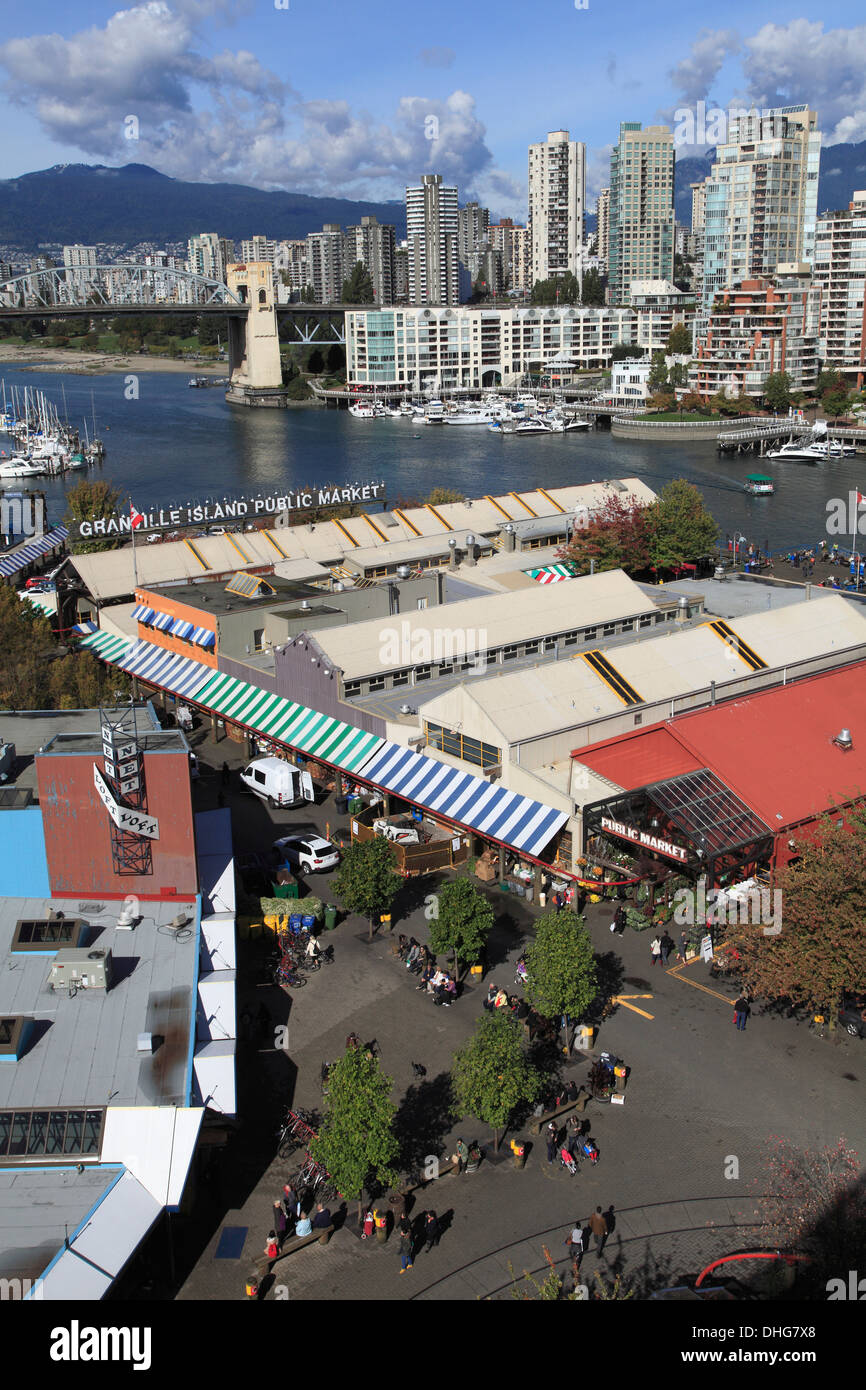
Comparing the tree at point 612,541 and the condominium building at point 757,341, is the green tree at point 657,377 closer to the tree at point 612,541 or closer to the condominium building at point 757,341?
the condominium building at point 757,341

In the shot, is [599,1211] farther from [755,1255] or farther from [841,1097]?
[841,1097]

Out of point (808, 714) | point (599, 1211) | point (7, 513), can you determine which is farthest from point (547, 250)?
point (599, 1211)

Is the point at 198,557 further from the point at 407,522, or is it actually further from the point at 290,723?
the point at 290,723

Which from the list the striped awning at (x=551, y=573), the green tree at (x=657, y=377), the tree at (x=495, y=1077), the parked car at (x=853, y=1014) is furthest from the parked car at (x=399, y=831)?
the green tree at (x=657, y=377)

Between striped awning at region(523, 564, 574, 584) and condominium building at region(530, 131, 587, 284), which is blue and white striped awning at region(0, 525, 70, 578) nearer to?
striped awning at region(523, 564, 574, 584)

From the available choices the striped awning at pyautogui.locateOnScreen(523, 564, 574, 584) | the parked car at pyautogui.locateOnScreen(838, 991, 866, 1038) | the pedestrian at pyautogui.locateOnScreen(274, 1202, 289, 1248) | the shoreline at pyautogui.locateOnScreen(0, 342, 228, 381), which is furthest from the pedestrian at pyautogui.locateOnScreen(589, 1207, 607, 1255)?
the shoreline at pyautogui.locateOnScreen(0, 342, 228, 381)
